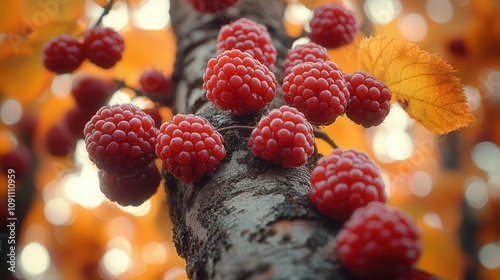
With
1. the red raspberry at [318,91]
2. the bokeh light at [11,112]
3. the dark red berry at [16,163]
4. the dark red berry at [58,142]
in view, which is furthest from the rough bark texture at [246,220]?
the bokeh light at [11,112]

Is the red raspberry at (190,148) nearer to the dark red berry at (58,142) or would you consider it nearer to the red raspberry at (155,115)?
the red raspberry at (155,115)

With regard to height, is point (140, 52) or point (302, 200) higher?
point (140, 52)

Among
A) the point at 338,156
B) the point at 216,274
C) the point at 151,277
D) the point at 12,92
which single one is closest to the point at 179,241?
the point at 216,274

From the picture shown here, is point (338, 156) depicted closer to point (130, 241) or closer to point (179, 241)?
point (179, 241)

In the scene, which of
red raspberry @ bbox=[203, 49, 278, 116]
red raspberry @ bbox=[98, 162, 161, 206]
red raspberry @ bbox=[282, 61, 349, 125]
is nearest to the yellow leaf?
red raspberry @ bbox=[282, 61, 349, 125]

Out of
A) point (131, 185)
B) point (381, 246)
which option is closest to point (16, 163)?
point (131, 185)
